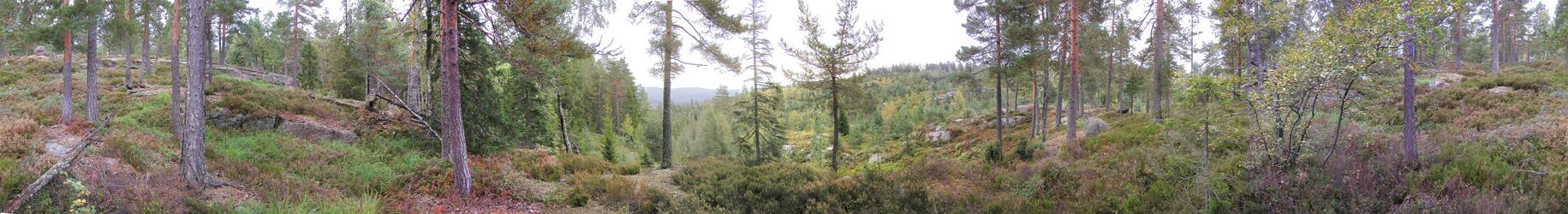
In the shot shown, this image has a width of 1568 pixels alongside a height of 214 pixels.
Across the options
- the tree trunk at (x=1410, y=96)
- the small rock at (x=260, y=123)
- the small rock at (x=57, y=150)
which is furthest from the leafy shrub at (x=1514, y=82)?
the small rock at (x=260, y=123)

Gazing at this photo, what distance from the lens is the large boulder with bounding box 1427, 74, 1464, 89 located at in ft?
51.5

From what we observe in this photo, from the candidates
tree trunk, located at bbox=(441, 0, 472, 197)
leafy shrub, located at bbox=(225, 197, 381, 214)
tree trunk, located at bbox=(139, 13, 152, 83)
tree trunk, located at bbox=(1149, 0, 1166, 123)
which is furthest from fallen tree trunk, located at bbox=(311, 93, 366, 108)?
tree trunk, located at bbox=(1149, 0, 1166, 123)

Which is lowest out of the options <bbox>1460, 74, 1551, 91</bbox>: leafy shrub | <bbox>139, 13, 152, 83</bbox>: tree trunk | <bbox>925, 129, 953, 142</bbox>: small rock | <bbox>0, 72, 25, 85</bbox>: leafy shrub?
<bbox>925, 129, 953, 142</bbox>: small rock

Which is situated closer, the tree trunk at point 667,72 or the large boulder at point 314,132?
the large boulder at point 314,132

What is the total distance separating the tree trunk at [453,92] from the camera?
27.7ft

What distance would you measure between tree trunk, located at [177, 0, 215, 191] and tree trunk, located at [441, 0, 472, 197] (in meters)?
2.85

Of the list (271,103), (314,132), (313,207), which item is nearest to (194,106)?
(313,207)

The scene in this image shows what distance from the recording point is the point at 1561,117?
931cm

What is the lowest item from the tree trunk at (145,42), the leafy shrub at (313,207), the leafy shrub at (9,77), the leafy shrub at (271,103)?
the leafy shrub at (313,207)

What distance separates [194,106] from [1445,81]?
98.2ft

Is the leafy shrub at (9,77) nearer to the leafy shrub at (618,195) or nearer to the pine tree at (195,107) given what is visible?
the pine tree at (195,107)

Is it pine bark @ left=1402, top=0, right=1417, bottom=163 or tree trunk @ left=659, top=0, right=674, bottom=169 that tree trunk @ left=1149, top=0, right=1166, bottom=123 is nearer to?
pine bark @ left=1402, top=0, right=1417, bottom=163

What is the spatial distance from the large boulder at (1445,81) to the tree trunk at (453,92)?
24.1m

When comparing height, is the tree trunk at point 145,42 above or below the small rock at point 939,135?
above
